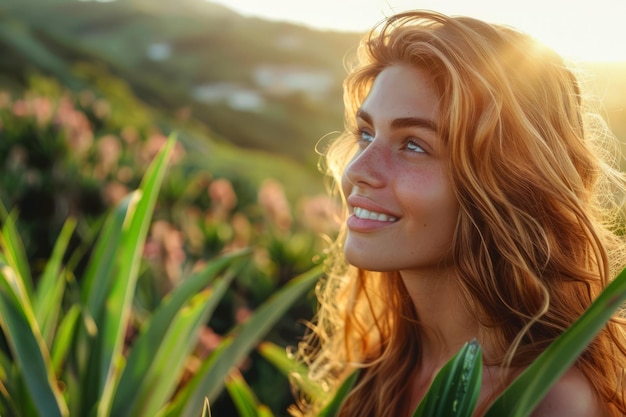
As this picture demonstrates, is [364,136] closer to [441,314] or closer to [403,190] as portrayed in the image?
[403,190]

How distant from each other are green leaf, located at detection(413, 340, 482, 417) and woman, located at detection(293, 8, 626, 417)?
0.37 meters

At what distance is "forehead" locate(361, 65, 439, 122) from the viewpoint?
148 centimetres

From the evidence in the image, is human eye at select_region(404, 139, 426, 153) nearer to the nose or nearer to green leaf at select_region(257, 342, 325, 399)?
the nose

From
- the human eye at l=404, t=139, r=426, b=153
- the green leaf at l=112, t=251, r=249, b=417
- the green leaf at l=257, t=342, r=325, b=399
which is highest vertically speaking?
the human eye at l=404, t=139, r=426, b=153

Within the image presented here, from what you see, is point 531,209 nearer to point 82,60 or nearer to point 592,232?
point 592,232

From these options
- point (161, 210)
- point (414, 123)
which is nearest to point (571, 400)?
point (414, 123)

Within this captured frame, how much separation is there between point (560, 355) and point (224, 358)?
1059 mm

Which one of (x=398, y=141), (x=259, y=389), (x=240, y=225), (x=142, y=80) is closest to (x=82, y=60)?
(x=142, y=80)

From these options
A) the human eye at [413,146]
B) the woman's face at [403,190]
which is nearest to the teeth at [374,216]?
the woman's face at [403,190]

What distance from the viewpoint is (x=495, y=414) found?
101 centimetres

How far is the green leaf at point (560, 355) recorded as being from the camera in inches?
34.9

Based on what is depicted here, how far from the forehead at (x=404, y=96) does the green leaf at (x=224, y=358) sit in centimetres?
50

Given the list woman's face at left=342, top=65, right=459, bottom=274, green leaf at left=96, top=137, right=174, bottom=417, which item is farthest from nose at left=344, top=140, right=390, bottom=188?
green leaf at left=96, top=137, right=174, bottom=417

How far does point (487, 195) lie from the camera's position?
1.47m
